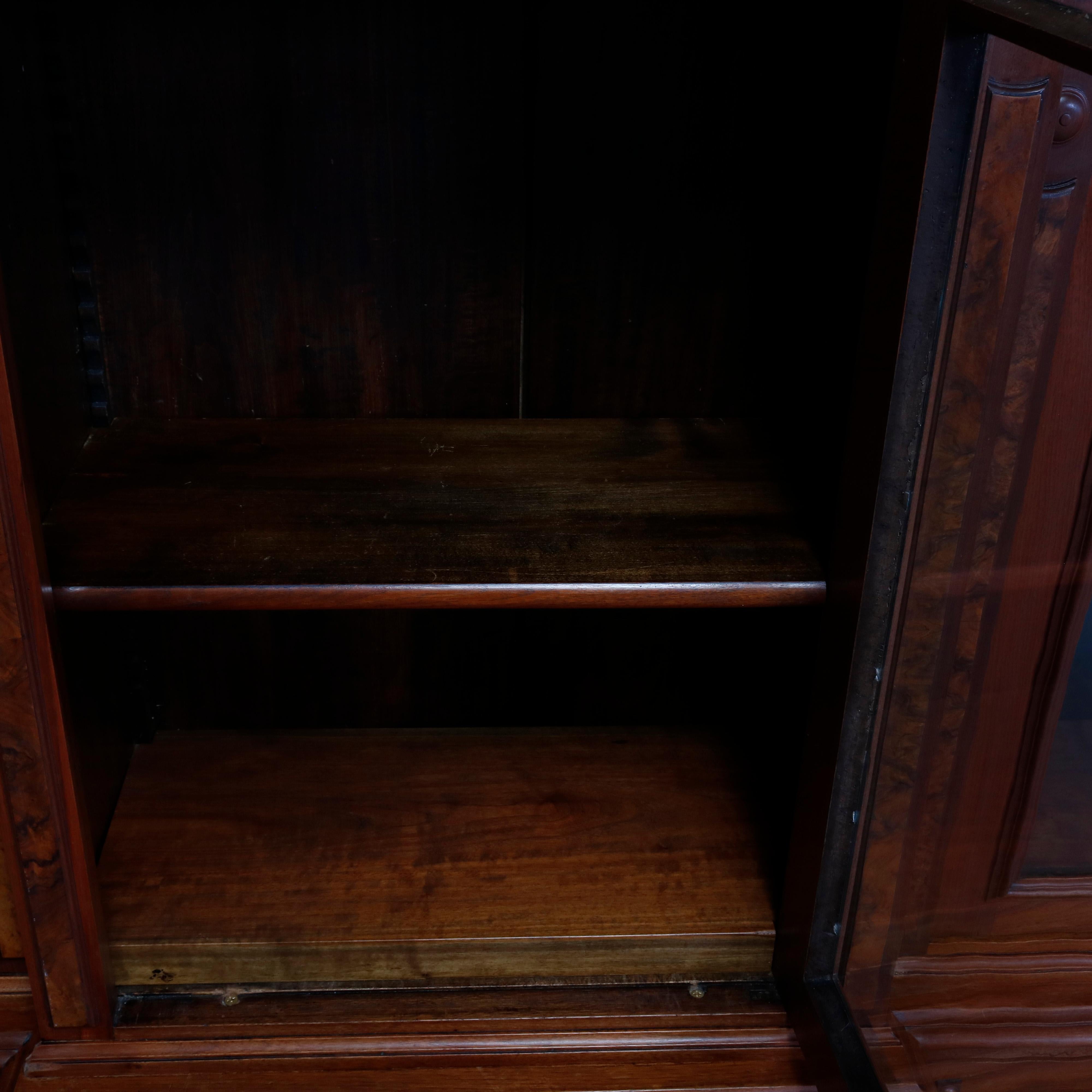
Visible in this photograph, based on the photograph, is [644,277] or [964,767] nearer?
[964,767]

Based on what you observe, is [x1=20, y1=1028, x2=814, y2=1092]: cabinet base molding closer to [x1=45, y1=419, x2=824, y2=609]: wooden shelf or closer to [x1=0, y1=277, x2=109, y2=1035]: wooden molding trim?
[x1=0, y1=277, x2=109, y2=1035]: wooden molding trim

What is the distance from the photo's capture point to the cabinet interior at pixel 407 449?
861mm

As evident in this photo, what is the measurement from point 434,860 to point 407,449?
0.37 meters

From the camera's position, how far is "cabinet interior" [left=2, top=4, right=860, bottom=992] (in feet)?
2.83

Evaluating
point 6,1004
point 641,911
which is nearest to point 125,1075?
point 6,1004

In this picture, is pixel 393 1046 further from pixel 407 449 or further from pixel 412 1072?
pixel 407 449

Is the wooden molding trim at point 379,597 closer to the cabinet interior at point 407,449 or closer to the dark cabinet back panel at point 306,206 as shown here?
the cabinet interior at point 407,449

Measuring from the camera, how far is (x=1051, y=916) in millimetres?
625

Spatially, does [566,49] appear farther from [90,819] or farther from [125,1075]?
[125,1075]

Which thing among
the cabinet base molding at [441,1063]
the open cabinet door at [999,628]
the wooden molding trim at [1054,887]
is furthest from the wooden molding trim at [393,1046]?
the wooden molding trim at [1054,887]

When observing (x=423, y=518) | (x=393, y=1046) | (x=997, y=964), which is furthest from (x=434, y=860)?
(x=997, y=964)

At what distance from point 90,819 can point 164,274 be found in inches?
19.0

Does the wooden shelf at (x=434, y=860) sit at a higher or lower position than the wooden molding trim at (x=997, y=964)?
lower

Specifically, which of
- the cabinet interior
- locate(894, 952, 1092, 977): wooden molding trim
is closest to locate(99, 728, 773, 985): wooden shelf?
the cabinet interior
